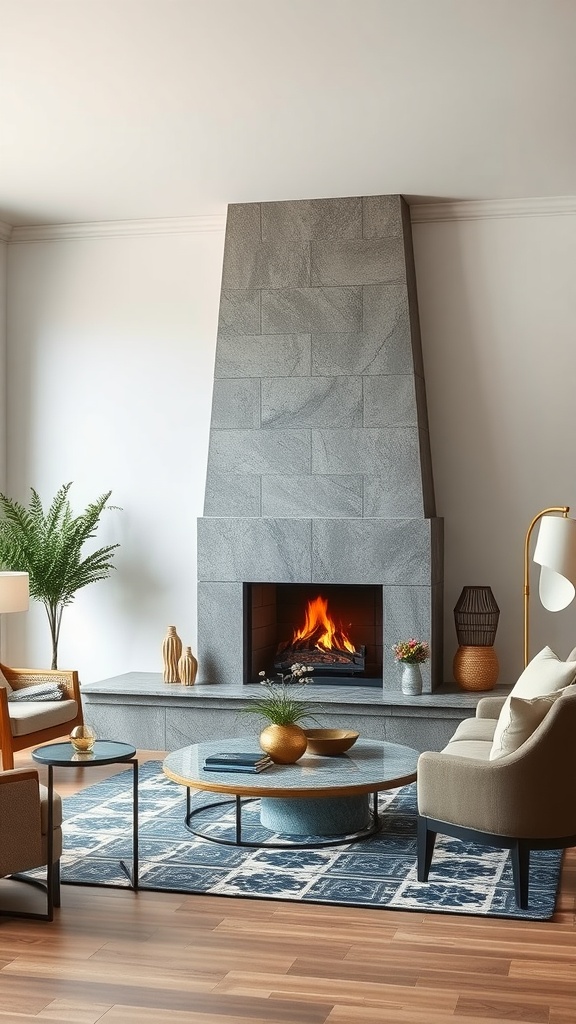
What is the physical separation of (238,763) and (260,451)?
2.88m

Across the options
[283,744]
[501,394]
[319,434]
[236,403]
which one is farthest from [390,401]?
[283,744]

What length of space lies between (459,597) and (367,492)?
37.4 inches

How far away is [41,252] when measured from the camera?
8344 millimetres

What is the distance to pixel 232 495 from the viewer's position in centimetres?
756

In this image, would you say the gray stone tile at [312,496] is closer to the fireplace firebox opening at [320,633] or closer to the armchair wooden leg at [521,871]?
the fireplace firebox opening at [320,633]

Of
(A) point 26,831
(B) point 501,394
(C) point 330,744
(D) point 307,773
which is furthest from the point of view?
(B) point 501,394

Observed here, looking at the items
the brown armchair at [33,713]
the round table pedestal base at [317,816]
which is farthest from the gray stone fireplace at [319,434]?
the round table pedestal base at [317,816]

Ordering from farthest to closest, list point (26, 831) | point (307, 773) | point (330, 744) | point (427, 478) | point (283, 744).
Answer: point (427, 478) < point (330, 744) < point (283, 744) < point (307, 773) < point (26, 831)

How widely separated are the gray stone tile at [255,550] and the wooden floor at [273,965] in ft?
10.5

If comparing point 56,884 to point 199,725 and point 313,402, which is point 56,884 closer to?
point 199,725

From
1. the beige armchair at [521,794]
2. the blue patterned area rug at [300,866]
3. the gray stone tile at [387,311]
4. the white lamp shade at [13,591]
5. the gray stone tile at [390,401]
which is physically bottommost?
the blue patterned area rug at [300,866]

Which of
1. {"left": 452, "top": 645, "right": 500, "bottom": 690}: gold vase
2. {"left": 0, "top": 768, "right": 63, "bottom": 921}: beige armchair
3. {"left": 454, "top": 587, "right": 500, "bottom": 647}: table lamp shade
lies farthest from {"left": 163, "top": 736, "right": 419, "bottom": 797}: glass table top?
{"left": 454, "top": 587, "right": 500, "bottom": 647}: table lamp shade

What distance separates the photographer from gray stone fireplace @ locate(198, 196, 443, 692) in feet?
23.9

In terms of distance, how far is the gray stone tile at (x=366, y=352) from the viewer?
7305mm
